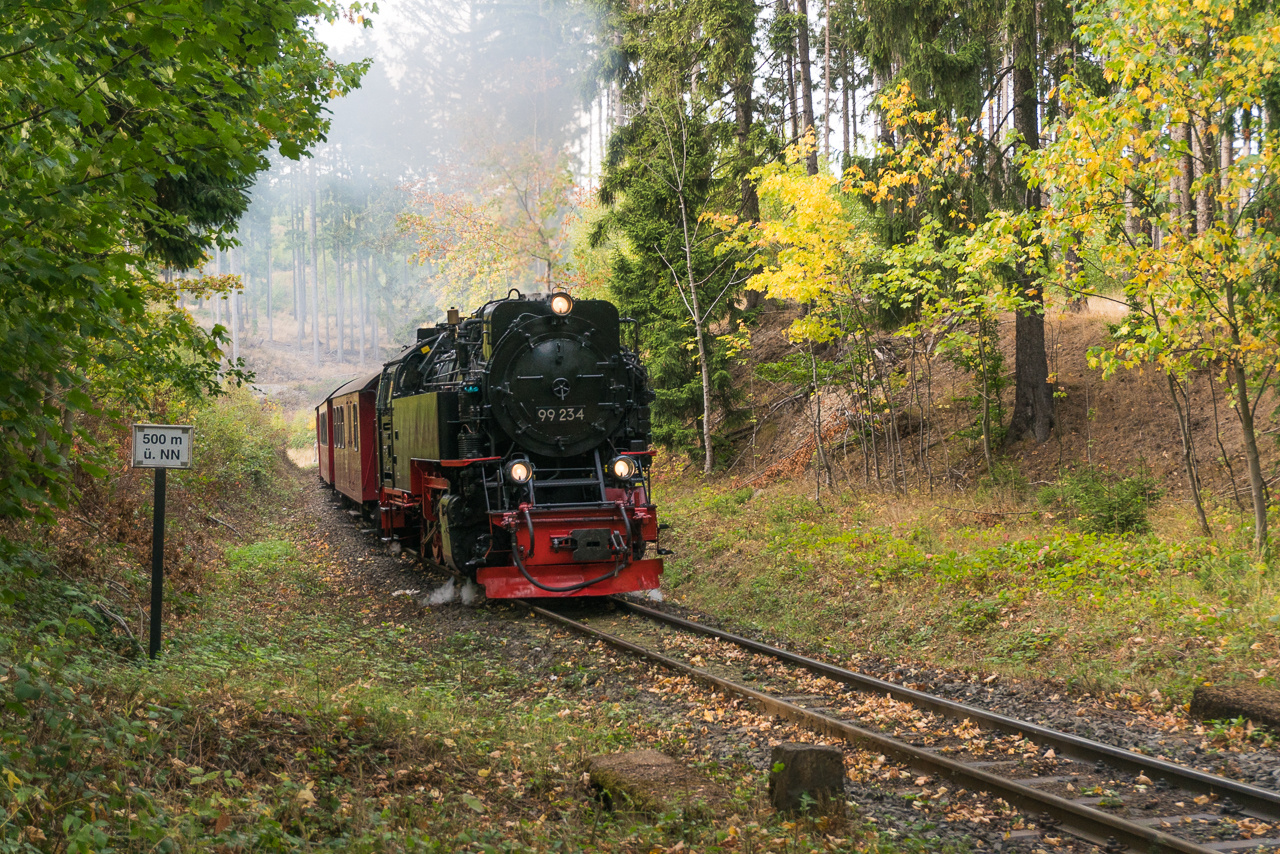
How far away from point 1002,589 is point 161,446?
778 cm

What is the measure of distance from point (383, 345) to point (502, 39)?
33.8 meters

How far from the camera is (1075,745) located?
5.57 metres

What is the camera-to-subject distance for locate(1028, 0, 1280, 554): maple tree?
7.84m

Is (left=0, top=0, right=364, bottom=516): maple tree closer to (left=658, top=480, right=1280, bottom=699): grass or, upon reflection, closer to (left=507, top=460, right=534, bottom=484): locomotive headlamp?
(left=507, top=460, right=534, bottom=484): locomotive headlamp

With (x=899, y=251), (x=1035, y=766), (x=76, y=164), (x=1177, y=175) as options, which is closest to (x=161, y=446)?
(x=76, y=164)

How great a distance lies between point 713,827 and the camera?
4496 millimetres

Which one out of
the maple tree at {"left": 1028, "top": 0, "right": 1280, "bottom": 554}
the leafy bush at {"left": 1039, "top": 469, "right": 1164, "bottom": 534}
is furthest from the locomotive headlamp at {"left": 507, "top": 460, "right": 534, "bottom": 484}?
the leafy bush at {"left": 1039, "top": 469, "right": 1164, "bottom": 534}

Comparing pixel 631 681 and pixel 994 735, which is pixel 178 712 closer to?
pixel 631 681

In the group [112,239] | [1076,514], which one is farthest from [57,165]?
[1076,514]

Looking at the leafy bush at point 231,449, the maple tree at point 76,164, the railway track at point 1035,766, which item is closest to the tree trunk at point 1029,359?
the railway track at point 1035,766

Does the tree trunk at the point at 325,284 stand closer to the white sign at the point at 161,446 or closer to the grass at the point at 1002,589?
the grass at the point at 1002,589

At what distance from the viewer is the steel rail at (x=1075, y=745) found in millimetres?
4715

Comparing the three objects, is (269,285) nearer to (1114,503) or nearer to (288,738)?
(1114,503)

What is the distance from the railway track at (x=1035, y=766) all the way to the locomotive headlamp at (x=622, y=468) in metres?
2.83
